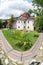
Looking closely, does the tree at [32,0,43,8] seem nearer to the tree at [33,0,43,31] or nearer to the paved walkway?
the tree at [33,0,43,31]

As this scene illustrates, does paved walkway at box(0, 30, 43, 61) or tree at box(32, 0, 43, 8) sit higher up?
tree at box(32, 0, 43, 8)

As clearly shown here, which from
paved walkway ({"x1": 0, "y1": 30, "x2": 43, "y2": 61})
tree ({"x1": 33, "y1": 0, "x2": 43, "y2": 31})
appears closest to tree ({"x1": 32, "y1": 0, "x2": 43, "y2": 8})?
tree ({"x1": 33, "y1": 0, "x2": 43, "y2": 31})

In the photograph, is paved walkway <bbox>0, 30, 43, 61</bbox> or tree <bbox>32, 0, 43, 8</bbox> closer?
paved walkway <bbox>0, 30, 43, 61</bbox>

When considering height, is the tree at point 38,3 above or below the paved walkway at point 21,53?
above

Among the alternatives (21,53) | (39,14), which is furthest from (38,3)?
(21,53)

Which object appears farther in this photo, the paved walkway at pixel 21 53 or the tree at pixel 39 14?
the tree at pixel 39 14

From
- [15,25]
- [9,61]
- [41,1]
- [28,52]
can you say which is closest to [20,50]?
[28,52]

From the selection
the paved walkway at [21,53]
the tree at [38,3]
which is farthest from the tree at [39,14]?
the paved walkway at [21,53]

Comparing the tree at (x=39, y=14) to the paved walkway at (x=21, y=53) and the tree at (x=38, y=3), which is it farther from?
the paved walkway at (x=21, y=53)

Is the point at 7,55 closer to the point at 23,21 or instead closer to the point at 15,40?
the point at 15,40

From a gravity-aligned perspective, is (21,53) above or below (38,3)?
below

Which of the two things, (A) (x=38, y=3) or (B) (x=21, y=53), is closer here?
(B) (x=21, y=53)

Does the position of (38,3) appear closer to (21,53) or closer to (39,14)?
(39,14)

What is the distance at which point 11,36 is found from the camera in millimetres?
19188
